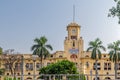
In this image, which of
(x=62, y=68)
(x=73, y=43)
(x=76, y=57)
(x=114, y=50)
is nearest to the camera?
(x=62, y=68)

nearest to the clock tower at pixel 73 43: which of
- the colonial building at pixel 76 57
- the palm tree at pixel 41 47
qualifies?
the colonial building at pixel 76 57

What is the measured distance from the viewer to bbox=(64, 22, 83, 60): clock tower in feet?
314

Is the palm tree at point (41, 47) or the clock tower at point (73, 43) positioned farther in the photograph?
the clock tower at point (73, 43)

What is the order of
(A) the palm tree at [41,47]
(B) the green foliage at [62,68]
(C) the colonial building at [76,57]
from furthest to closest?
1. (C) the colonial building at [76,57]
2. (A) the palm tree at [41,47]
3. (B) the green foliage at [62,68]

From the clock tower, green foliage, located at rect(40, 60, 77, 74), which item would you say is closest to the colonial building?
the clock tower

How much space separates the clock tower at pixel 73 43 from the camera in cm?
9575

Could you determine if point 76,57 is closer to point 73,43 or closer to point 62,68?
point 73,43

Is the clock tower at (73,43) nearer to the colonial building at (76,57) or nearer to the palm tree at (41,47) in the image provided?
the colonial building at (76,57)

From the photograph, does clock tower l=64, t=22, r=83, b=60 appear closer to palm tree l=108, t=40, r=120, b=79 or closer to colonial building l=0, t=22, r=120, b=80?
colonial building l=0, t=22, r=120, b=80

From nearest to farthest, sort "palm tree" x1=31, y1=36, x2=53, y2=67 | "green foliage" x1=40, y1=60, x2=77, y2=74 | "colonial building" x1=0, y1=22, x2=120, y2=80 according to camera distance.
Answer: "green foliage" x1=40, y1=60, x2=77, y2=74
"palm tree" x1=31, y1=36, x2=53, y2=67
"colonial building" x1=0, y1=22, x2=120, y2=80

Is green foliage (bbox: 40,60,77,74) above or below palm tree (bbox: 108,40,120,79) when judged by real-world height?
below

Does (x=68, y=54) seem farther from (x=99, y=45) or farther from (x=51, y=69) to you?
(x=51, y=69)

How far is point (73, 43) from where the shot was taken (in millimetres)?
96125

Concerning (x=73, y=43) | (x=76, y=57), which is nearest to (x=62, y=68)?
(x=76, y=57)
